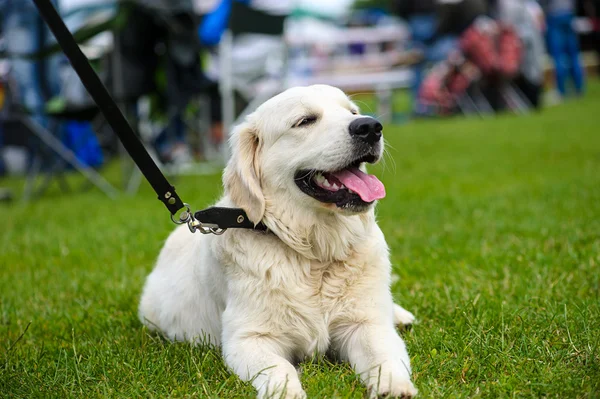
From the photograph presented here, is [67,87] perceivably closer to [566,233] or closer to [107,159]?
[107,159]

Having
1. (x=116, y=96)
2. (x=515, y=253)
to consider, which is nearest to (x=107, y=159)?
(x=116, y=96)

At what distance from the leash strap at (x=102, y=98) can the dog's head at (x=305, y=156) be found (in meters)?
0.29

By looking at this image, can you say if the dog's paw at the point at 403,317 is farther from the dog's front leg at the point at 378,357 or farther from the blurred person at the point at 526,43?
the blurred person at the point at 526,43

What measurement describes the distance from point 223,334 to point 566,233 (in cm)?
275

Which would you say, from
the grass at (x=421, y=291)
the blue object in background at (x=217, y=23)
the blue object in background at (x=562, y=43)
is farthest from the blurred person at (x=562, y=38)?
the blue object in background at (x=217, y=23)

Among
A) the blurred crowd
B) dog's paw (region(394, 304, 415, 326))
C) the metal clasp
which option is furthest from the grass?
the blurred crowd

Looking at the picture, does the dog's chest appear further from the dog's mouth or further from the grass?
the dog's mouth

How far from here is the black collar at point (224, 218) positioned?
2.62 m

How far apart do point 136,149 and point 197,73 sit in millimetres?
5972

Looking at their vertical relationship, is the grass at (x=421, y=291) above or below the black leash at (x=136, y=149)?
below

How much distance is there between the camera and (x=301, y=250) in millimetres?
2654

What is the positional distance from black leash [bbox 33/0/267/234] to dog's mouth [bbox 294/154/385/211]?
0.26 m

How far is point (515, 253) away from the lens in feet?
13.2

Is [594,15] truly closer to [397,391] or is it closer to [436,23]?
[436,23]
